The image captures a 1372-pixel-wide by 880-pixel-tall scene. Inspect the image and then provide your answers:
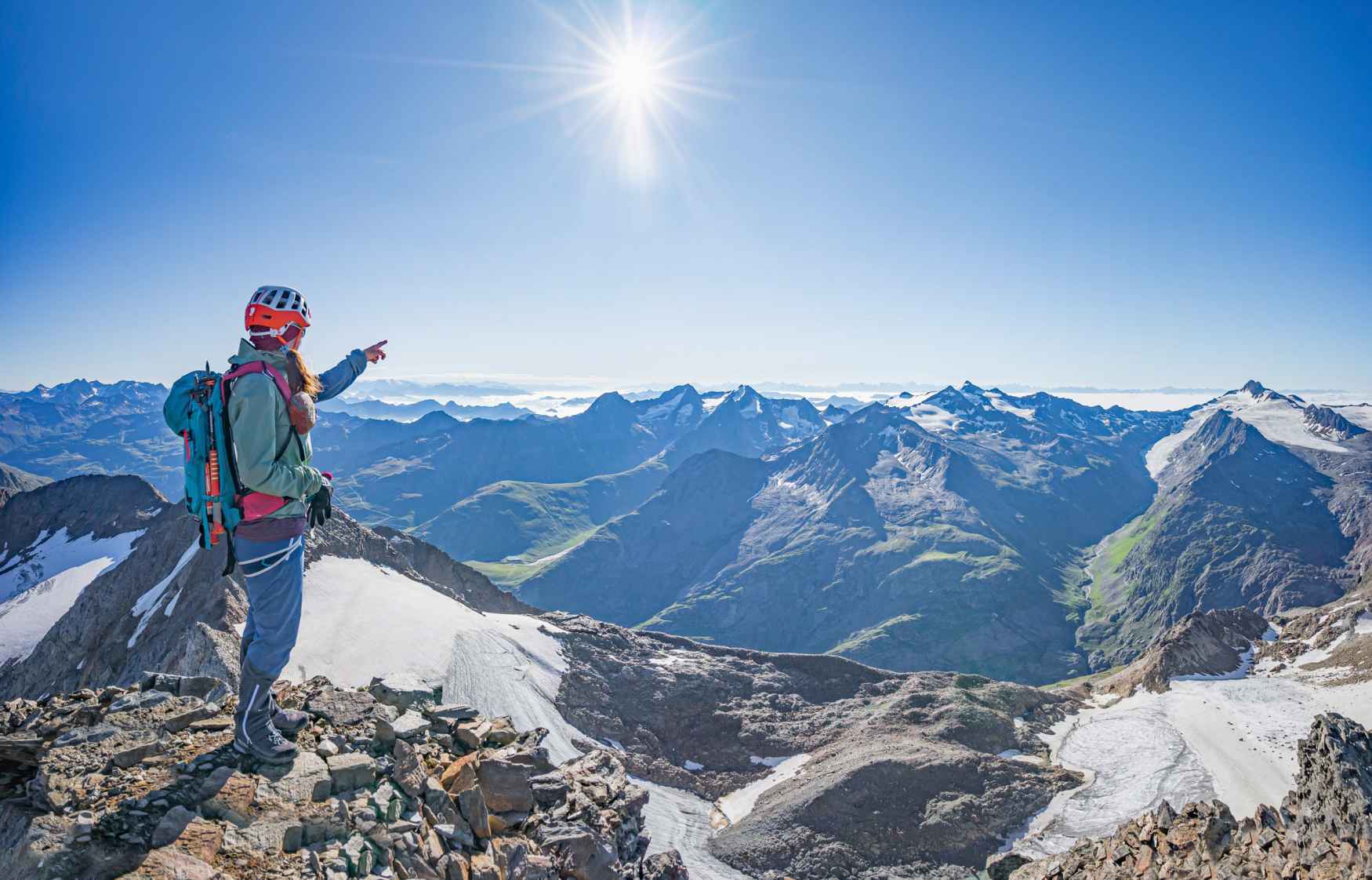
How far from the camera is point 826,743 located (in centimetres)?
6694

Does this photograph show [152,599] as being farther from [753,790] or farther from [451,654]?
[753,790]

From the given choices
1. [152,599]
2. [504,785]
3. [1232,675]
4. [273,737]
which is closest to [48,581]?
[152,599]

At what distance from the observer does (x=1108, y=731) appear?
73812 millimetres

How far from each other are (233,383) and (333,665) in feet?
175

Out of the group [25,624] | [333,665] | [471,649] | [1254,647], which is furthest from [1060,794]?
[25,624]

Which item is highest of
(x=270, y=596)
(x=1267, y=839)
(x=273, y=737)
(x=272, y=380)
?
(x=272, y=380)

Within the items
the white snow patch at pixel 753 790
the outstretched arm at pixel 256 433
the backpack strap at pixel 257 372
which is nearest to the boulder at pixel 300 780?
the outstretched arm at pixel 256 433

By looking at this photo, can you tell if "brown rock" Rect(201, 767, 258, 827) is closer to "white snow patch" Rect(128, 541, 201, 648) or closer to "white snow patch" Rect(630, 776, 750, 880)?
"white snow patch" Rect(630, 776, 750, 880)

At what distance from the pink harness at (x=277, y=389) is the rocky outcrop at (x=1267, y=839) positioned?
2279 centimetres

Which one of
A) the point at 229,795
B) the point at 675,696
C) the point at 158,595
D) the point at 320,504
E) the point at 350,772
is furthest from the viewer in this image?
the point at 675,696

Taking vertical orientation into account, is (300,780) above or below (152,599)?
above

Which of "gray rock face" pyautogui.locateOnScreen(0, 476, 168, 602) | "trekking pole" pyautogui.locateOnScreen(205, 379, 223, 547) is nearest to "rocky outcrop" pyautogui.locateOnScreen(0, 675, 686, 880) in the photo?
"trekking pole" pyautogui.locateOnScreen(205, 379, 223, 547)

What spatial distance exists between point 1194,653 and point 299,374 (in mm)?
125211

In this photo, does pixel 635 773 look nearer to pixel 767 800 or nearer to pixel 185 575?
pixel 767 800
